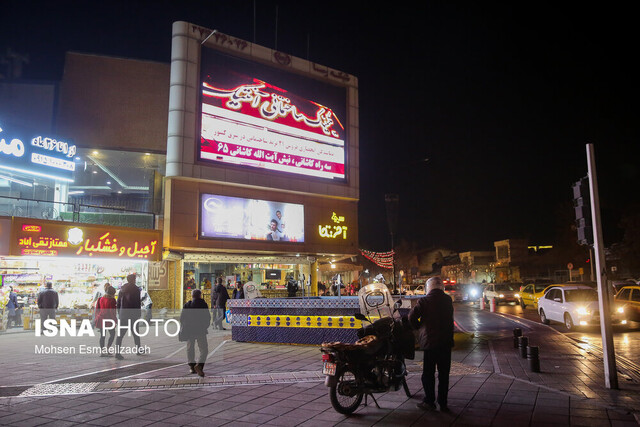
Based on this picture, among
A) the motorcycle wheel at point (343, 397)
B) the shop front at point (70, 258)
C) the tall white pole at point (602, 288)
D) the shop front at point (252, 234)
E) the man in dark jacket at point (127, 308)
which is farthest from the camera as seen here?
the shop front at point (252, 234)

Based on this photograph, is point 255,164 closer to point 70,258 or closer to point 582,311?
point 70,258

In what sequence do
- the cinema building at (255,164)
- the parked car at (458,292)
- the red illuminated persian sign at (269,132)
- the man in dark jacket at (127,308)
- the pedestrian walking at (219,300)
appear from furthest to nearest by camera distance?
the parked car at (458,292) < the red illuminated persian sign at (269,132) < the cinema building at (255,164) < the pedestrian walking at (219,300) < the man in dark jacket at (127,308)

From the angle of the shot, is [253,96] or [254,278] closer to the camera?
[253,96]

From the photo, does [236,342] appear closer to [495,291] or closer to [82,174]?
[82,174]

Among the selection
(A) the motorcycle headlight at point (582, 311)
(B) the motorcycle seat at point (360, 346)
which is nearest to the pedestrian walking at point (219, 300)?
(B) the motorcycle seat at point (360, 346)

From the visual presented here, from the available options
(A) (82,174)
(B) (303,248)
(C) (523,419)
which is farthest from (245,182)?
(C) (523,419)

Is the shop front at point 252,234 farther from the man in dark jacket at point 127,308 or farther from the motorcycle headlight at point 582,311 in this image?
the motorcycle headlight at point 582,311

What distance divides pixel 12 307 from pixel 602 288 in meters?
18.9

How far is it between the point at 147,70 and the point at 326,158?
34.2ft

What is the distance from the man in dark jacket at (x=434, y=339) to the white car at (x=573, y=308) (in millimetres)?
11278

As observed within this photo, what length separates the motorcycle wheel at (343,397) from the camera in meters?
6.06

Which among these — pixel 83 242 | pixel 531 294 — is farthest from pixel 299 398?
pixel 531 294

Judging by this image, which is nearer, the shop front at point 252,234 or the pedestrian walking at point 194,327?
the pedestrian walking at point 194,327

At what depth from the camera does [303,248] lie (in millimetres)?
25453
